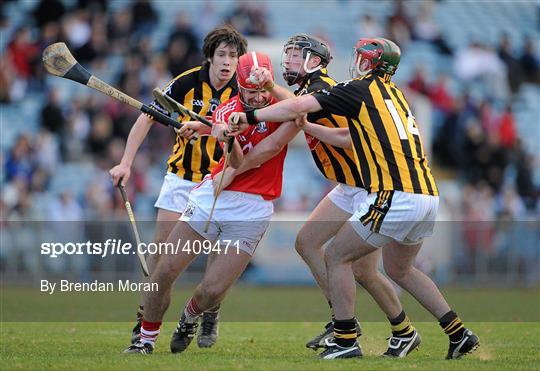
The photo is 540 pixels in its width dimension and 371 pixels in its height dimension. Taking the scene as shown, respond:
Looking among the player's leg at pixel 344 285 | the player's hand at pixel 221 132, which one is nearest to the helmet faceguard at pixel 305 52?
the player's hand at pixel 221 132

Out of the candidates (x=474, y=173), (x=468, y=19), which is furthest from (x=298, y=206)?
(x=468, y=19)

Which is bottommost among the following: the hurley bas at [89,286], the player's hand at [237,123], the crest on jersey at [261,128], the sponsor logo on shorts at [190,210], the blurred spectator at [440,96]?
the hurley bas at [89,286]

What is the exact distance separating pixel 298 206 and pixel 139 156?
3.17m

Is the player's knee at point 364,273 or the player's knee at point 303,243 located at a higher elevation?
the player's knee at point 303,243

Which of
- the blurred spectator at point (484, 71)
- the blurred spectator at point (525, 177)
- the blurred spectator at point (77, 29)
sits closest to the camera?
the blurred spectator at point (77, 29)

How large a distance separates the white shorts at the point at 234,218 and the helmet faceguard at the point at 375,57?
1.33 m

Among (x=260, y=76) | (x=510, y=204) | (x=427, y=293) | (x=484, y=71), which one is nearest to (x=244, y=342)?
(x=427, y=293)

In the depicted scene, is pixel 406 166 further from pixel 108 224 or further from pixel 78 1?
pixel 78 1

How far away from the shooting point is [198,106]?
32.9ft

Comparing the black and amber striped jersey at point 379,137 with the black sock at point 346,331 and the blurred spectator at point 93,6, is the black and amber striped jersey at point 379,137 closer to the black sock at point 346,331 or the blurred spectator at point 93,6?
the black sock at point 346,331

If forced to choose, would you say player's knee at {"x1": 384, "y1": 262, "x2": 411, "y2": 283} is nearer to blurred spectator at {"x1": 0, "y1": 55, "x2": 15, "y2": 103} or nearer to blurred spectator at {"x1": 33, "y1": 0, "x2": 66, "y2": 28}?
blurred spectator at {"x1": 0, "y1": 55, "x2": 15, "y2": 103}

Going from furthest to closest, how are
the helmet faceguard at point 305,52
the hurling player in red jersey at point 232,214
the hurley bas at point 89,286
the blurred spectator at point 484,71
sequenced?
1. the blurred spectator at point 484,71
2. the hurley bas at point 89,286
3. the helmet faceguard at point 305,52
4. the hurling player in red jersey at point 232,214

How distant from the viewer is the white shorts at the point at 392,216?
8.13m

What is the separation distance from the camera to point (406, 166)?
8.23 m
